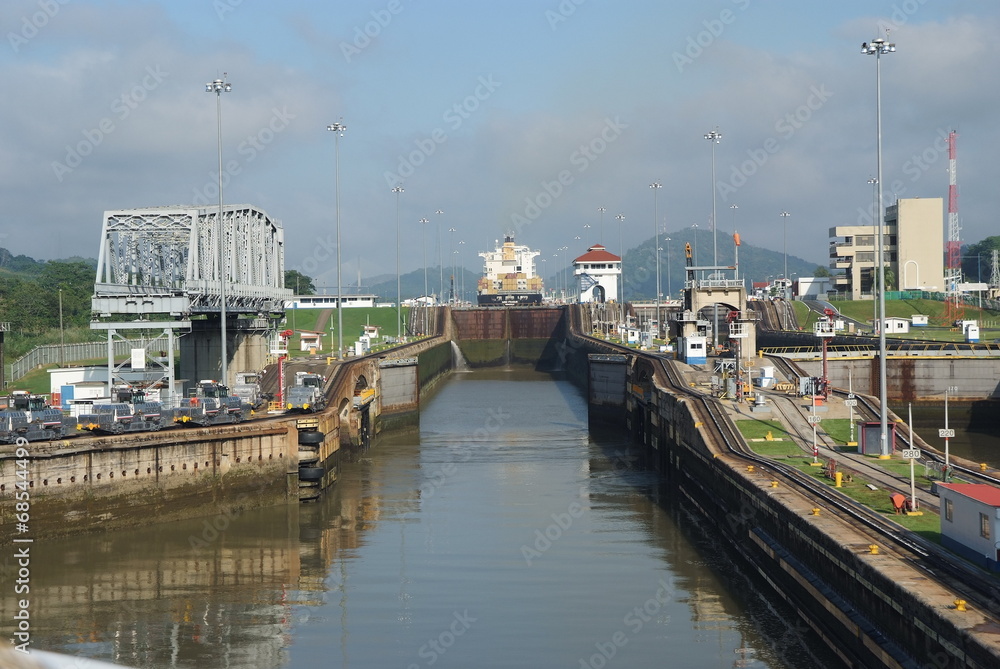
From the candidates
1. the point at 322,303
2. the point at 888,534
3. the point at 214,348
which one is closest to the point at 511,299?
the point at 322,303

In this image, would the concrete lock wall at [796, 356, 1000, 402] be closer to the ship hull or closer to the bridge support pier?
the bridge support pier

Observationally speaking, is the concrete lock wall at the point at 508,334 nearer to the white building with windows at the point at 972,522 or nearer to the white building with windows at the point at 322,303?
the white building with windows at the point at 322,303

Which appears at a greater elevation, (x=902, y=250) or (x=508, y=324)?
(x=902, y=250)

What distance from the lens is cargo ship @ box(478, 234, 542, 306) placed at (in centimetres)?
18475

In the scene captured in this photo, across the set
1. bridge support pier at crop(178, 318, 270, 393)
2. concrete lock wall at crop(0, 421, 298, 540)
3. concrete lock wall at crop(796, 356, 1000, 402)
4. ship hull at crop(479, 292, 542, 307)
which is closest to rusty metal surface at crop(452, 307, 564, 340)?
ship hull at crop(479, 292, 542, 307)

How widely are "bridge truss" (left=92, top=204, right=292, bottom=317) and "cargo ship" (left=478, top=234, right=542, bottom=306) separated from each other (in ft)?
322

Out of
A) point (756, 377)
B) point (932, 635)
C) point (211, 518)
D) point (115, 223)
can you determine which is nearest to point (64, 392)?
point (211, 518)

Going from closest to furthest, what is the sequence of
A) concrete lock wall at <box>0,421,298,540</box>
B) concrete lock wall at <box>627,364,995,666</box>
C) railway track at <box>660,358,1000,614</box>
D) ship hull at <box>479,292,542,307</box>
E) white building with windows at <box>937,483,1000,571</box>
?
concrete lock wall at <box>627,364,995,666</box>, railway track at <box>660,358,1000,614</box>, white building with windows at <box>937,483,1000,571</box>, concrete lock wall at <box>0,421,298,540</box>, ship hull at <box>479,292,542,307</box>

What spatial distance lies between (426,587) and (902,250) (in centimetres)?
14179

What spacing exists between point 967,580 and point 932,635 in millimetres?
3372

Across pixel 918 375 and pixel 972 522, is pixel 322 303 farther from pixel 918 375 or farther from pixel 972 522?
pixel 972 522

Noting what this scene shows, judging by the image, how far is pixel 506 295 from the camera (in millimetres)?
175875

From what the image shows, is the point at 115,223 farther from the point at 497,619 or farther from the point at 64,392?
the point at 497,619

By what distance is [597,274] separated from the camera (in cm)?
18012
